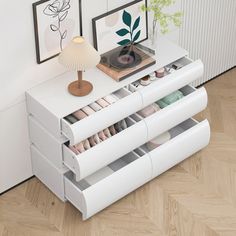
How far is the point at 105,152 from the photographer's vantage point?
3445 millimetres

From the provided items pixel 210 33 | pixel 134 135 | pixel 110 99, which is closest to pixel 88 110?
pixel 110 99

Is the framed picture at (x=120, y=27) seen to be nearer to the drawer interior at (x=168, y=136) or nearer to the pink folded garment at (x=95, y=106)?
the pink folded garment at (x=95, y=106)

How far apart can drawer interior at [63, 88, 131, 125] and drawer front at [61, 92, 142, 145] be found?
4 cm

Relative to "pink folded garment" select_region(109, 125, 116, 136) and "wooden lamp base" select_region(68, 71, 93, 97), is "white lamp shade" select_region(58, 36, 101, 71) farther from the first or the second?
"pink folded garment" select_region(109, 125, 116, 136)

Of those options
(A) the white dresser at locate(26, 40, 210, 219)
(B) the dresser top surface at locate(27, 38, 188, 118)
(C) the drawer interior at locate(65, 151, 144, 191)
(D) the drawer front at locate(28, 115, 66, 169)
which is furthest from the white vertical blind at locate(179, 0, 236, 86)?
(D) the drawer front at locate(28, 115, 66, 169)

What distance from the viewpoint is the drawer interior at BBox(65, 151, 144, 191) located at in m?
3.59

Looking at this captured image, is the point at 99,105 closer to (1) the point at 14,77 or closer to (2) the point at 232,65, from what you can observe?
(1) the point at 14,77

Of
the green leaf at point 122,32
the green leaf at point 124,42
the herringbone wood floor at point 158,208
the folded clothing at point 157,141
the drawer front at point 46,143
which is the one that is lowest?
the herringbone wood floor at point 158,208

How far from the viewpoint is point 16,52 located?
132 inches

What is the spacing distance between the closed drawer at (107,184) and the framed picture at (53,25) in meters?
0.70

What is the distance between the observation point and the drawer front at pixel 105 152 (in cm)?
338

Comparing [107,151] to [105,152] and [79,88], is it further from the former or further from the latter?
[79,88]

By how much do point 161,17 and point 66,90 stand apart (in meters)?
0.75

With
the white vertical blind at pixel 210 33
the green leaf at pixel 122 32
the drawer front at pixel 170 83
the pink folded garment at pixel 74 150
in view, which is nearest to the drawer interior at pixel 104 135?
the pink folded garment at pixel 74 150
